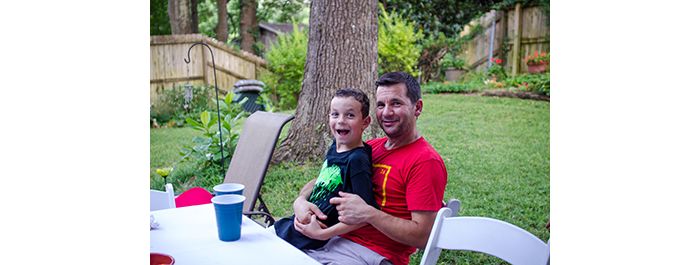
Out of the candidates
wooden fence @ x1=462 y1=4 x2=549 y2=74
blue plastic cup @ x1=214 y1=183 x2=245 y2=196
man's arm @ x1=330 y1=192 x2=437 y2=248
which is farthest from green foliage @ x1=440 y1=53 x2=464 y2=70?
blue plastic cup @ x1=214 y1=183 x2=245 y2=196

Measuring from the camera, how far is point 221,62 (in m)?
2.71

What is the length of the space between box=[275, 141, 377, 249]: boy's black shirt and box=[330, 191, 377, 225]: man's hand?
0.03m

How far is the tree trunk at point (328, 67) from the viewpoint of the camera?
2688 mm

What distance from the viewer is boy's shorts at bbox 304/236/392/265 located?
5.69 feet

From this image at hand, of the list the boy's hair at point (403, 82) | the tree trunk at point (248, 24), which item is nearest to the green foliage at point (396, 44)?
the tree trunk at point (248, 24)

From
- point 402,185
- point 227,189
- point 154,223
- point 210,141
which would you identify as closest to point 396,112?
point 402,185

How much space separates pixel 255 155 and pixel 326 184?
747mm

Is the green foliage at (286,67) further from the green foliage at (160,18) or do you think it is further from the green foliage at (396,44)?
the green foliage at (160,18)

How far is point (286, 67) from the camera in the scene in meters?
3.09

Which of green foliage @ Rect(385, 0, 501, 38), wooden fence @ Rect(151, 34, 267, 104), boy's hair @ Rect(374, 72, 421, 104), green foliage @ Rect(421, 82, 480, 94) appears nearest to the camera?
boy's hair @ Rect(374, 72, 421, 104)

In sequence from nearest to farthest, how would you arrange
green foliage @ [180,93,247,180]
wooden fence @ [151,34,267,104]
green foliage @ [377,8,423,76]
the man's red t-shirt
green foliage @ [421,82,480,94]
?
the man's red t-shirt, wooden fence @ [151,34,267,104], green foliage @ [180,93,247,180], green foliage @ [421,82,480,94], green foliage @ [377,8,423,76]

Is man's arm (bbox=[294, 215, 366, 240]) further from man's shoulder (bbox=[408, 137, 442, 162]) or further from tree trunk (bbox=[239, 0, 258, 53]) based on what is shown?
tree trunk (bbox=[239, 0, 258, 53])

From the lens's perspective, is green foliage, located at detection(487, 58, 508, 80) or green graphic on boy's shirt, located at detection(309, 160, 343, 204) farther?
green foliage, located at detection(487, 58, 508, 80)
